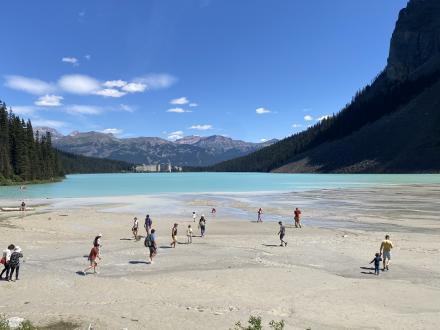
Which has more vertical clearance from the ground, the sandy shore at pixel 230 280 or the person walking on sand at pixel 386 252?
the person walking on sand at pixel 386 252

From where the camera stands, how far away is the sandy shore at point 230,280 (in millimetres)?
15992

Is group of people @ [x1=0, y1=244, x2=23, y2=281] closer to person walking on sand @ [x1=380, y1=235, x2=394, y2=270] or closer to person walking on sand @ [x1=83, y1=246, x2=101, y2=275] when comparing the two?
person walking on sand @ [x1=83, y1=246, x2=101, y2=275]

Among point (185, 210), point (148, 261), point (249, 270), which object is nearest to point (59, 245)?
point (148, 261)

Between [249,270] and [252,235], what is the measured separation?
533 inches

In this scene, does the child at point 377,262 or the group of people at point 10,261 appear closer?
the group of people at point 10,261

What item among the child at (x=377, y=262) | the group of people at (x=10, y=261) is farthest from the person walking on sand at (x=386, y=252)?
the group of people at (x=10, y=261)

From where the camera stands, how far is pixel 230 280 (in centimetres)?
2133

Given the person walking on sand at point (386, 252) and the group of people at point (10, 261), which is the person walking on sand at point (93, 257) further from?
the person walking on sand at point (386, 252)

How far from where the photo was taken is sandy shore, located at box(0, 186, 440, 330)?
16.0m

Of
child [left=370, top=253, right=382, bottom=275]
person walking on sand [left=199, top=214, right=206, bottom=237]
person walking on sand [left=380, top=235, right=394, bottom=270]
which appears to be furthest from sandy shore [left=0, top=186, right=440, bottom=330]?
person walking on sand [left=199, top=214, right=206, bottom=237]

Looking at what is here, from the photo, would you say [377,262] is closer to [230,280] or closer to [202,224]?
[230,280]

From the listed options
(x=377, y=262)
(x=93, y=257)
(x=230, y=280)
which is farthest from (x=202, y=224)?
(x=377, y=262)

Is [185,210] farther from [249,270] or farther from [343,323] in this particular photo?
[343,323]

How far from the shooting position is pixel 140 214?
172ft
